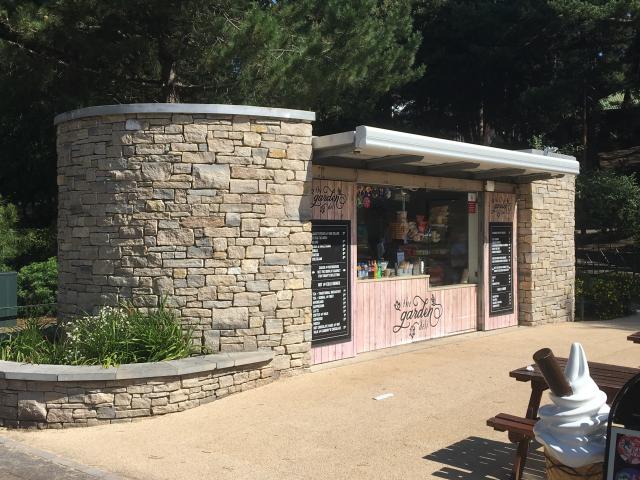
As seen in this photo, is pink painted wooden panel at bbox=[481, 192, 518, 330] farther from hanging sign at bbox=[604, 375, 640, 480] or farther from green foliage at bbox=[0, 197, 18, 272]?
green foliage at bbox=[0, 197, 18, 272]

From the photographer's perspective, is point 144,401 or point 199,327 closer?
point 144,401

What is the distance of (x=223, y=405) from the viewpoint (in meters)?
6.73

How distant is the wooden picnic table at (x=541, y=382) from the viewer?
4.62 metres

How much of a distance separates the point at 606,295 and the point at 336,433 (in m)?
9.19

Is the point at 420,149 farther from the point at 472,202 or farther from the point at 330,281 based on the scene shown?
the point at 472,202

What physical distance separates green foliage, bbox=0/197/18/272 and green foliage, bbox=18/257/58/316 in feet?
1.33

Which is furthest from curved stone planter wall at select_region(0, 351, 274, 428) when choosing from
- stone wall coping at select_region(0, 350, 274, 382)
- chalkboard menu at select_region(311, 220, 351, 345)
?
chalkboard menu at select_region(311, 220, 351, 345)

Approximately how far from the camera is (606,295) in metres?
13.1

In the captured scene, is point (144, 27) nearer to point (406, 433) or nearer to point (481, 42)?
point (406, 433)

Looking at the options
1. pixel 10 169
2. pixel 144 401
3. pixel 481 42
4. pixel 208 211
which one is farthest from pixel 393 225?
pixel 481 42

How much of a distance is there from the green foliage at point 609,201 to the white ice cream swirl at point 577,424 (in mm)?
14627

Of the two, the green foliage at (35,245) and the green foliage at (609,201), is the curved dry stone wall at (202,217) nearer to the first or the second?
the green foliage at (35,245)

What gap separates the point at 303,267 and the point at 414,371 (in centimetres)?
186

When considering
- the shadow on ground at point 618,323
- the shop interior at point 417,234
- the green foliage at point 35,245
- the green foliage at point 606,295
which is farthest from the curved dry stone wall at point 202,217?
the green foliage at point 606,295
